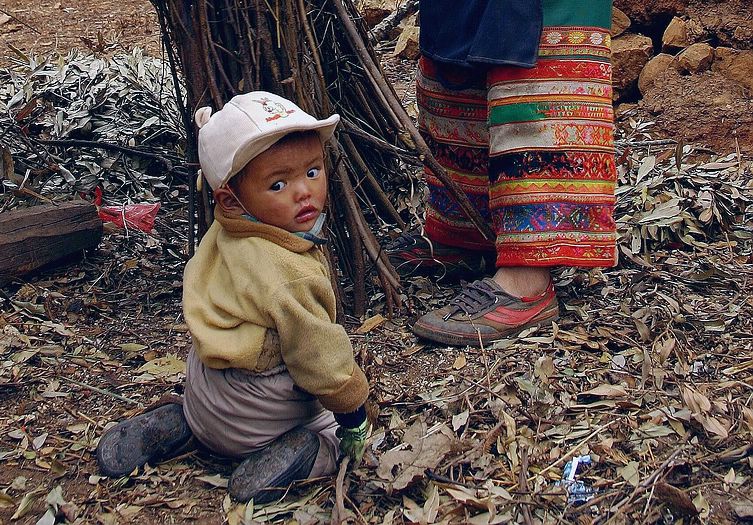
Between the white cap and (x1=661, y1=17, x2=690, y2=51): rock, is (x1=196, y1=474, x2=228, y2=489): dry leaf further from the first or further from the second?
(x1=661, y1=17, x2=690, y2=51): rock

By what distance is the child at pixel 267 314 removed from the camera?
5.87 feet

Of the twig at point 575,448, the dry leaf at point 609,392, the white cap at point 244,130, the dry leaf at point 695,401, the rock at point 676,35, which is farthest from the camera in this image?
the rock at point 676,35

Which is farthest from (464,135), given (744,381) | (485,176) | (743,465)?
(743,465)

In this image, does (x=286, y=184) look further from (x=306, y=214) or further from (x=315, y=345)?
(x=315, y=345)

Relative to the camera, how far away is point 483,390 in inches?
89.0

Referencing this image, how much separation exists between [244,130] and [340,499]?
0.72 metres

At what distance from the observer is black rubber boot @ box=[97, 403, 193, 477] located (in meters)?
2.00

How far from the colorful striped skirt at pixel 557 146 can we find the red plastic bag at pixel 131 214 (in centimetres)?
128

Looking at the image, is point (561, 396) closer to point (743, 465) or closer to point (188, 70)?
point (743, 465)

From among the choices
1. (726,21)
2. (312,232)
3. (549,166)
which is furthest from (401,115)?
(726,21)

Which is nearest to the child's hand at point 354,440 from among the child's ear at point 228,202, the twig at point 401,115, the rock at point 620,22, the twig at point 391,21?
the child's ear at point 228,202

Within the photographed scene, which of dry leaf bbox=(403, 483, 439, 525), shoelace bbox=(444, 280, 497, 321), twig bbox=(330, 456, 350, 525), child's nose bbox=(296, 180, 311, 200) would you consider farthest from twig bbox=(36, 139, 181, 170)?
dry leaf bbox=(403, 483, 439, 525)

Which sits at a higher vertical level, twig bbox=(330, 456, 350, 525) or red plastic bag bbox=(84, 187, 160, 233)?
twig bbox=(330, 456, 350, 525)

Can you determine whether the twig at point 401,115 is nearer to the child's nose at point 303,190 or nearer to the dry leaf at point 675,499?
the child's nose at point 303,190
